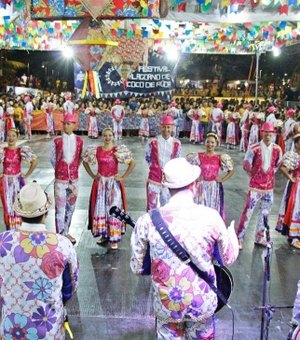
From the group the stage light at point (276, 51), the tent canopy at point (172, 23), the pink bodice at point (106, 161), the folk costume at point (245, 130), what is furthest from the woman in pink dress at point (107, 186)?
the stage light at point (276, 51)

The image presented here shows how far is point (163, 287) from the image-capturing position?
281cm

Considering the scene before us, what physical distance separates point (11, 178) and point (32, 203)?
3652mm

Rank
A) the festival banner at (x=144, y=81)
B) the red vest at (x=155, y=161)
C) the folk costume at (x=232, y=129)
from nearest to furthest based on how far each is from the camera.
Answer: the red vest at (x=155, y=161) → the folk costume at (x=232, y=129) → the festival banner at (x=144, y=81)

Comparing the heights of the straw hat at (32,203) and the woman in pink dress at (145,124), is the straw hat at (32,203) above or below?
above

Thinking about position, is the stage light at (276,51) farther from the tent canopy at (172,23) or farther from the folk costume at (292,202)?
the folk costume at (292,202)

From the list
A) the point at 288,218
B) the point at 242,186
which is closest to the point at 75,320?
the point at 288,218

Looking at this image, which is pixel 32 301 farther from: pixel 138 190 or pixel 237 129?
pixel 237 129

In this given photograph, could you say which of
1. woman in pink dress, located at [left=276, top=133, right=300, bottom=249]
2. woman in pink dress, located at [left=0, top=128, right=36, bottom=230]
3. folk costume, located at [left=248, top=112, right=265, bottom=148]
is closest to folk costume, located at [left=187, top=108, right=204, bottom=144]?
folk costume, located at [left=248, top=112, right=265, bottom=148]

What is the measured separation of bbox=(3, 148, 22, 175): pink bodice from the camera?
6.18 m

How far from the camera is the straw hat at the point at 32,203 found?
2744 millimetres

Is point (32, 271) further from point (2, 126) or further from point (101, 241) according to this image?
point (2, 126)

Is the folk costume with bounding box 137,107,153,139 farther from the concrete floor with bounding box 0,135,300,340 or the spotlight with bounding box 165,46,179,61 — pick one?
the concrete floor with bounding box 0,135,300,340

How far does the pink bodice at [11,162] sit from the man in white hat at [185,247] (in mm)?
3733

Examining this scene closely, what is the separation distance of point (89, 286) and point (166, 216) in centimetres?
265
